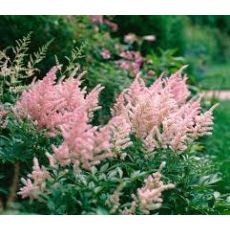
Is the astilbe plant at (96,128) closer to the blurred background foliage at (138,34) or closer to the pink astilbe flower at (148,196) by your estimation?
the pink astilbe flower at (148,196)

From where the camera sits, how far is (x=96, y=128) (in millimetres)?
3266

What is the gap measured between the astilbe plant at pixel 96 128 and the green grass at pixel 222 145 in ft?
4.72

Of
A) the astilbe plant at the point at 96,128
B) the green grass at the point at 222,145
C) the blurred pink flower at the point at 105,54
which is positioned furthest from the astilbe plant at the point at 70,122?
the blurred pink flower at the point at 105,54

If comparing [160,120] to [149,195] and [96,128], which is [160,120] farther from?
[149,195]

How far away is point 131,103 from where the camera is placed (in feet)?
13.5

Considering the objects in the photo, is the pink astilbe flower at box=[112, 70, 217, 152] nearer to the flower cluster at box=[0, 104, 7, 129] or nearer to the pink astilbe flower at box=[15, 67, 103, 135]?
the pink astilbe flower at box=[15, 67, 103, 135]

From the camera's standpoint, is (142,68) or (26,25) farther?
(142,68)

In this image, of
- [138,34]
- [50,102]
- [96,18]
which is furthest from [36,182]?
[138,34]

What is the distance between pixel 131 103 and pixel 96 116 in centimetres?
114

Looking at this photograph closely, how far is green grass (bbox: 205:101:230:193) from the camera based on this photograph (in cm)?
539

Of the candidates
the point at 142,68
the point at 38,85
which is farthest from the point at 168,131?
the point at 142,68

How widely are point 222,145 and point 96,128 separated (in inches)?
148

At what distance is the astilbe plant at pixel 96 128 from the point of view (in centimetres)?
311
